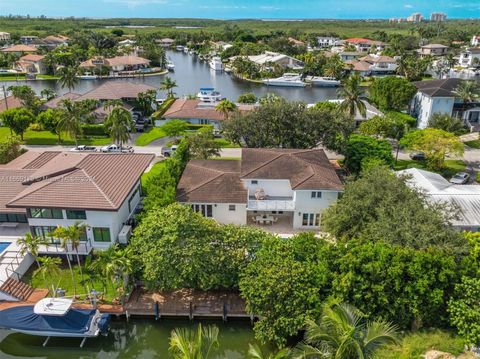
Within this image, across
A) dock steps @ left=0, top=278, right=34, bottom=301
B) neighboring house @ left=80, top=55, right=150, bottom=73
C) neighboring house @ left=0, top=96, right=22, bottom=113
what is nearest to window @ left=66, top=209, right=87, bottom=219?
dock steps @ left=0, top=278, right=34, bottom=301

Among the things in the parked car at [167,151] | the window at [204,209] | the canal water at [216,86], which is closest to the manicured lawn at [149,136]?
the parked car at [167,151]

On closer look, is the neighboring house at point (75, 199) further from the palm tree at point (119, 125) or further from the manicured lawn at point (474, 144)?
the manicured lawn at point (474, 144)

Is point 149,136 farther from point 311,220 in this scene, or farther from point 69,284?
point 69,284

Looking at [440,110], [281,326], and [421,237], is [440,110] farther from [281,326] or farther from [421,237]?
[281,326]

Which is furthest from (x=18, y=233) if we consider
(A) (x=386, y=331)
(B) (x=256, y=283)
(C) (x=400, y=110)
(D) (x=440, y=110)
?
(C) (x=400, y=110)

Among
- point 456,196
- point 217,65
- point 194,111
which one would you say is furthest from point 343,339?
point 217,65

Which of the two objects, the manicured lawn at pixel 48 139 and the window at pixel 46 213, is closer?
the window at pixel 46 213

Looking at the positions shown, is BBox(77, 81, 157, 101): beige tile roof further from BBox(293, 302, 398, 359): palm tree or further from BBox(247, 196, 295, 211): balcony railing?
BBox(293, 302, 398, 359): palm tree
